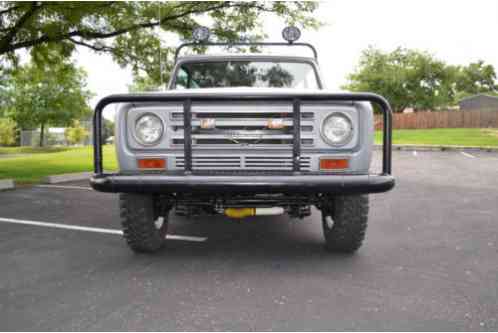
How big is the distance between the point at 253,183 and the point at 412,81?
172 feet

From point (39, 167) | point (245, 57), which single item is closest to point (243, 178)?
point (245, 57)

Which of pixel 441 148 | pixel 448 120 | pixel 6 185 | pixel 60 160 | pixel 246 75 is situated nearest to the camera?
pixel 246 75

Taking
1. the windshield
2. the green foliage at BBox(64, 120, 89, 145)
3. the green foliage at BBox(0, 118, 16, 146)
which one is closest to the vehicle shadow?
the windshield

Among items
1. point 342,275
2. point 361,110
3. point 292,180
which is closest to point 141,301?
point 292,180

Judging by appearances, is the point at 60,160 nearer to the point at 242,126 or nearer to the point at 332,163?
the point at 242,126

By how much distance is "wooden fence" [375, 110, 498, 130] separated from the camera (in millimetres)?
32062

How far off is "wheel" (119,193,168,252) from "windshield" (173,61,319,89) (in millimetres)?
1421

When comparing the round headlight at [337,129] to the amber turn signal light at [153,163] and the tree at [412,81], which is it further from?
the tree at [412,81]

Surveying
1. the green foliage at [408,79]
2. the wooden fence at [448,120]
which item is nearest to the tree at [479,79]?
the green foliage at [408,79]

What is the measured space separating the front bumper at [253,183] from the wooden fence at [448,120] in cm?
3466

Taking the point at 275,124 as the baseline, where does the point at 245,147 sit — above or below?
below

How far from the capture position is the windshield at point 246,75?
3993 mm

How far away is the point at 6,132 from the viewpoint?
115 feet

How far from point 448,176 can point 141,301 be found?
8012mm
